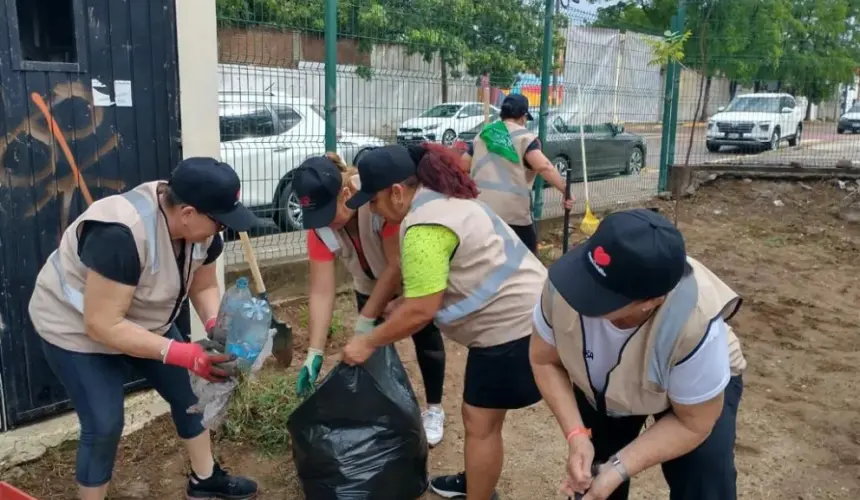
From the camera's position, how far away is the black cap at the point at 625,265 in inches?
59.1

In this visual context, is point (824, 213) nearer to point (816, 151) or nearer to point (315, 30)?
point (816, 151)

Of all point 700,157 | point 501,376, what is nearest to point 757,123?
point 700,157

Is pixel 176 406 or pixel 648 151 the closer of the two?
pixel 176 406

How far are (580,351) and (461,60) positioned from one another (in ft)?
13.6

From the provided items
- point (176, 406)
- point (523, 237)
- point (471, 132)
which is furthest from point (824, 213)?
point (176, 406)

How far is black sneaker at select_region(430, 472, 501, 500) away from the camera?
3.01 meters

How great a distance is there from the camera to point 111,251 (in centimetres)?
210

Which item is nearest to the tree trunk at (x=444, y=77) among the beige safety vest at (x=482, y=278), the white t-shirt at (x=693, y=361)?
the beige safety vest at (x=482, y=278)

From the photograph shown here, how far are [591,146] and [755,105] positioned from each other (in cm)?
394

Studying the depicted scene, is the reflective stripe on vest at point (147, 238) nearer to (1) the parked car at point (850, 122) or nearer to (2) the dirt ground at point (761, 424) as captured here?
(2) the dirt ground at point (761, 424)

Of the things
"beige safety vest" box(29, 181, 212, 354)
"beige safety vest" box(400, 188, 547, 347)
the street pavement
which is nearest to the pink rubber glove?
"beige safety vest" box(29, 181, 212, 354)

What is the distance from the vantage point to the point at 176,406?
2637 millimetres

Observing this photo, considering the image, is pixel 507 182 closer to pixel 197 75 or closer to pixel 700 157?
pixel 197 75

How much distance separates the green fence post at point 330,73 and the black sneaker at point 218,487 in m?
2.36
